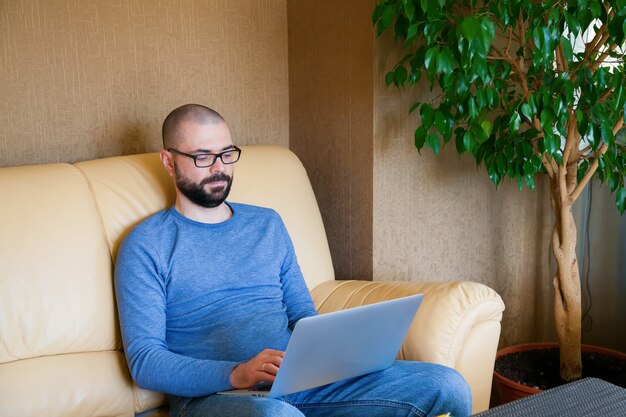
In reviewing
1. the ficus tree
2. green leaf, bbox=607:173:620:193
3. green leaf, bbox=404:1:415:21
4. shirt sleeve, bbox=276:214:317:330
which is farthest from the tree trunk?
shirt sleeve, bbox=276:214:317:330

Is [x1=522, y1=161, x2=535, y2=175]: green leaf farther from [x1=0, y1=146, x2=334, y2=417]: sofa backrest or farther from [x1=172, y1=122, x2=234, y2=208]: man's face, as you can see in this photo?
[x1=0, y1=146, x2=334, y2=417]: sofa backrest

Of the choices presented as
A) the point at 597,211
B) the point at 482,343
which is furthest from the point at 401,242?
the point at 597,211

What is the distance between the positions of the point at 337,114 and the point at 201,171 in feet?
2.48

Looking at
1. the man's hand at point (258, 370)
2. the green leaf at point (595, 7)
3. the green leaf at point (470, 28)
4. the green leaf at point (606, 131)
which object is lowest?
the man's hand at point (258, 370)

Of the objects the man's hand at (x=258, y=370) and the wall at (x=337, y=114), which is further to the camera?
the wall at (x=337, y=114)

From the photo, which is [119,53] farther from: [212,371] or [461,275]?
[461,275]

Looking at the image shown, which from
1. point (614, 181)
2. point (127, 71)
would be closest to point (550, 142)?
point (614, 181)

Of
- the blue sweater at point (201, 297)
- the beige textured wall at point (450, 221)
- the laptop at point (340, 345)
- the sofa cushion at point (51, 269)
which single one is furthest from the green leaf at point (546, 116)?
the sofa cushion at point (51, 269)

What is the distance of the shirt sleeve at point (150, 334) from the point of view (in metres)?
1.69

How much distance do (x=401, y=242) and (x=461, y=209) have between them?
0.26 metres

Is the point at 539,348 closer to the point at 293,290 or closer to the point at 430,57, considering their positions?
the point at 293,290

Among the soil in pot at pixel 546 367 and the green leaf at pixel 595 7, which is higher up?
the green leaf at pixel 595 7

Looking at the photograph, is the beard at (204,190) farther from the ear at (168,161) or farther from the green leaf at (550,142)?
the green leaf at (550,142)

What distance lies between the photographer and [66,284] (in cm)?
184
